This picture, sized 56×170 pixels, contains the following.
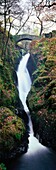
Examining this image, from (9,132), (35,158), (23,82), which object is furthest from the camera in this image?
(23,82)

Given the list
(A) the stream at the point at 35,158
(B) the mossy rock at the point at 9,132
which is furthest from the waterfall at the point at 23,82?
(B) the mossy rock at the point at 9,132

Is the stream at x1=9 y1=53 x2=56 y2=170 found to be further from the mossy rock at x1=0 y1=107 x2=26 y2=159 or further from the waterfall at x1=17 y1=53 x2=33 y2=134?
the waterfall at x1=17 y1=53 x2=33 y2=134

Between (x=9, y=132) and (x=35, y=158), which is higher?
(x=9, y=132)

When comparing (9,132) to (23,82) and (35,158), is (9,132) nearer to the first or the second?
(35,158)

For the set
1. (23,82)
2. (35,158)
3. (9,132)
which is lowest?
(35,158)

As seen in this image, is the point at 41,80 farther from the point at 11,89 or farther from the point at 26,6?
the point at 26,6

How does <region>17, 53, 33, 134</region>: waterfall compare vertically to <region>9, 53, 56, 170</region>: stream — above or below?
above

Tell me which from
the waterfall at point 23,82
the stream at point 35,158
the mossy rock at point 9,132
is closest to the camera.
Answer: the stream at point 35,158

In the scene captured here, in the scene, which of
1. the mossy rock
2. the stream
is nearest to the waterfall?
the stream

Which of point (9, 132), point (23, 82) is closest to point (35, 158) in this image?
point (9, 132)

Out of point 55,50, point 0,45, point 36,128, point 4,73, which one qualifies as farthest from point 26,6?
point 36,128

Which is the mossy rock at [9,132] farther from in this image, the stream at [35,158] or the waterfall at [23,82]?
the waterfall at [23,82]

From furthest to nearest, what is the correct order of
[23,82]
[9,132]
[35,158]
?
[23,82] → [35,158] → [9,132]
